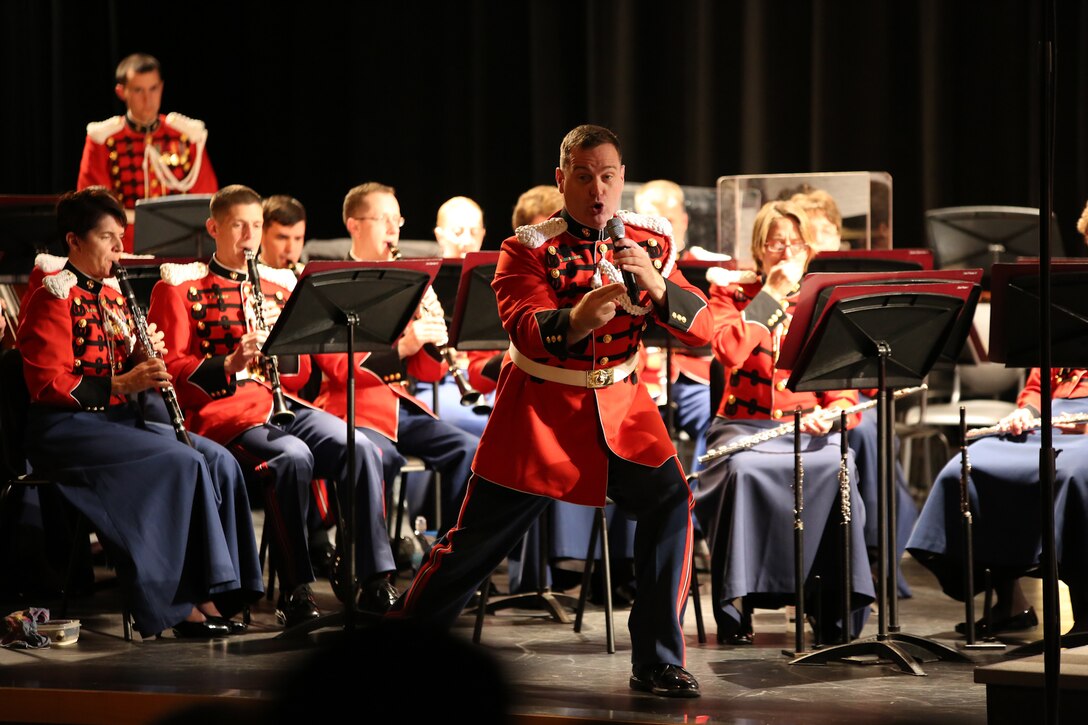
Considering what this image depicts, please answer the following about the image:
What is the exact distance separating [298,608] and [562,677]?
44.5 inches

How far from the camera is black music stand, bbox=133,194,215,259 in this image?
5961mm

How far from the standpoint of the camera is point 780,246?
195 inches

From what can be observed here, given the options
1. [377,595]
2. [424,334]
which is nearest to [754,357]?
[424,334]

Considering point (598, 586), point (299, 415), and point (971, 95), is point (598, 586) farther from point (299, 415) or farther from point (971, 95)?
point (971, 95)

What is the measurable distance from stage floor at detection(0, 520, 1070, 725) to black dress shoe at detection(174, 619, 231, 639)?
0.05 metres

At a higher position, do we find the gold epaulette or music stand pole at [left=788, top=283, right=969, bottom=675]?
the gold epaulette

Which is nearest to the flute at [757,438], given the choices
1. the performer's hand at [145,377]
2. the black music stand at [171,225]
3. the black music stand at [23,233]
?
the performer's hand at [145,377]

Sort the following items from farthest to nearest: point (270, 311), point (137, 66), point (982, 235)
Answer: point (137, 66) → point (982, 235) → point (270, 311)

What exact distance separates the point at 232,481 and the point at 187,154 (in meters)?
2.87

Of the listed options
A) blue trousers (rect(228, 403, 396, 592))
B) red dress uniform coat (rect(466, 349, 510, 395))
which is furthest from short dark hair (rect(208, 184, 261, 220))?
red dress uniform coat (rect(466, 349, 510, 395))

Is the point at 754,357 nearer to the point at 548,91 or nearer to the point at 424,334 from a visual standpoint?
the point at 424,334

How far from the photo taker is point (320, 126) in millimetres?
9039

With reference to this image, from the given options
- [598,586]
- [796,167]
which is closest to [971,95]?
[796,167]

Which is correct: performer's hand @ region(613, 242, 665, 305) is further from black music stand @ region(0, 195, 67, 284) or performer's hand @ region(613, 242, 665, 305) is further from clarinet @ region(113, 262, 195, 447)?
black music stand @ region(0, 195, 67, 284)
